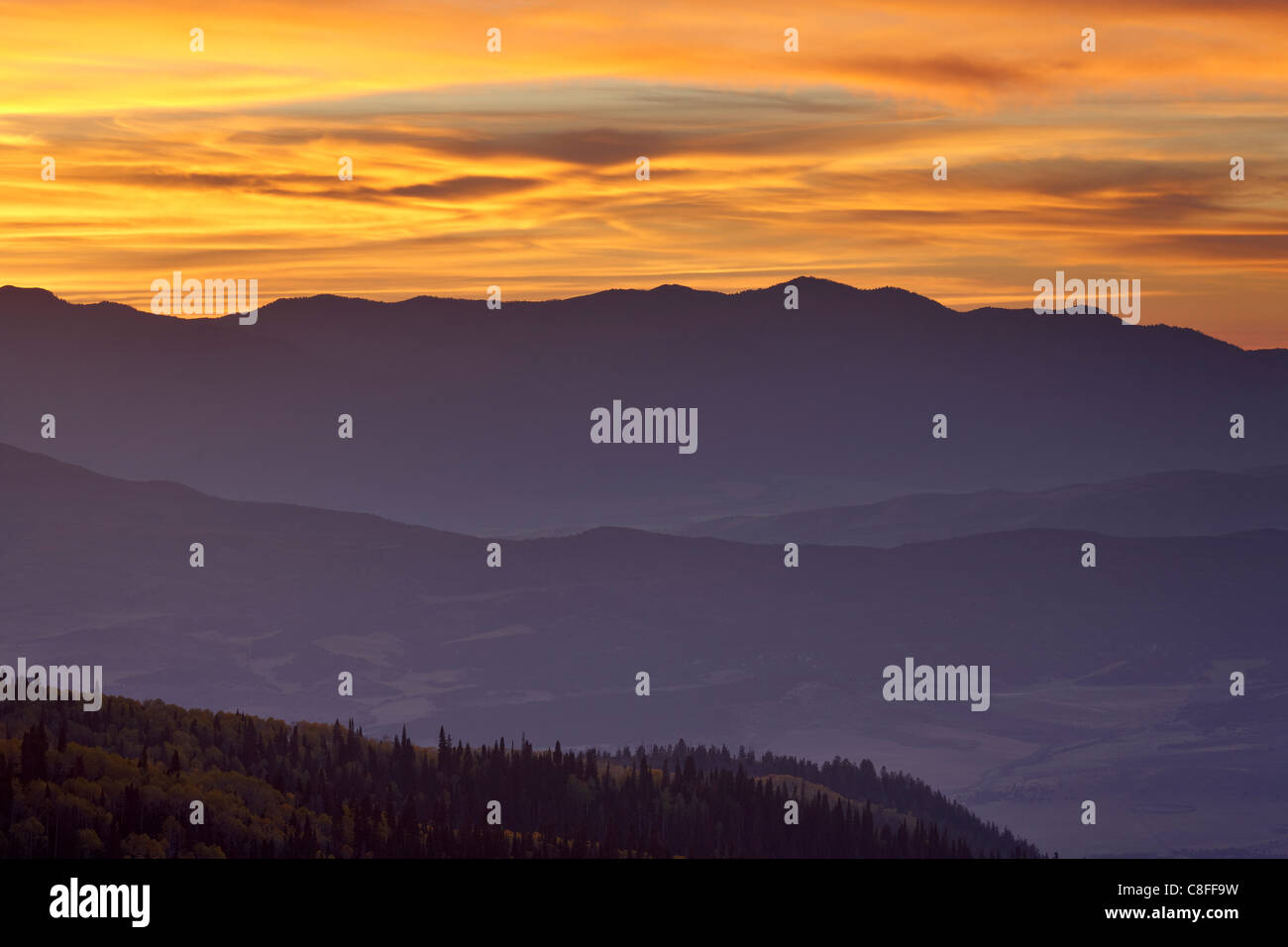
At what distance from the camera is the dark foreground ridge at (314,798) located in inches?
3984

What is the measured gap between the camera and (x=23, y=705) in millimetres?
126750

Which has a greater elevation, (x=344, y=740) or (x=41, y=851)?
(x=344, y=740)

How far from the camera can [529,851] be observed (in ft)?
420

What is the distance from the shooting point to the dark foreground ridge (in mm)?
101188

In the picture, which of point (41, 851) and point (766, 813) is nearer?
point (41, 851)

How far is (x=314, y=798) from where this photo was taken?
132500 mm
